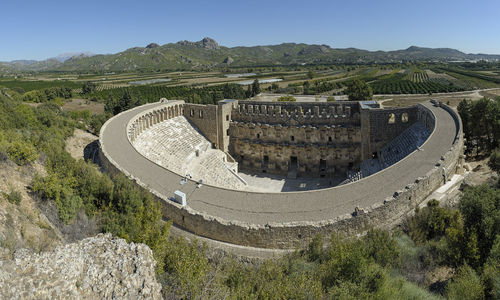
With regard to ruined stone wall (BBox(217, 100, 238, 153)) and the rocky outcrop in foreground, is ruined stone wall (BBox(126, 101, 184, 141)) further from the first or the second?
the rocky outcrop in foreground

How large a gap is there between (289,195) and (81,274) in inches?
455

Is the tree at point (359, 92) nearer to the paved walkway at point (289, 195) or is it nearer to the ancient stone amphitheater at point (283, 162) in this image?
the ancient stone amphitheater at point (283, 162)

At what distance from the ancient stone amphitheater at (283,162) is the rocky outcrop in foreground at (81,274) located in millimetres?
6569

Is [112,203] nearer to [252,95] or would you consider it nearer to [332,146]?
[332,146]

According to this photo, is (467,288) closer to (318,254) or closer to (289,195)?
(318,254)

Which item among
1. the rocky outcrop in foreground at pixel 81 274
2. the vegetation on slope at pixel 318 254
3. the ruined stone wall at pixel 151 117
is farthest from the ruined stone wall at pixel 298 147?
the rocky outcrop in foreground at pixel 81 274

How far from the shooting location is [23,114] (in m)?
26.9

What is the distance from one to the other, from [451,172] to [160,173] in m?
18.7

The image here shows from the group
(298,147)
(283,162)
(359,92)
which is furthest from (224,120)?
(359,92)

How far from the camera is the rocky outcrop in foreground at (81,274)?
20.8ft

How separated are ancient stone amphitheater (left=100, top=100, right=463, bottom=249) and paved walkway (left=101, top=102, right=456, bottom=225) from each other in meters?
0.05

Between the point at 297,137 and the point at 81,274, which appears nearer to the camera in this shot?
the point at 81,274

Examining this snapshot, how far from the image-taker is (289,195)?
664 inches

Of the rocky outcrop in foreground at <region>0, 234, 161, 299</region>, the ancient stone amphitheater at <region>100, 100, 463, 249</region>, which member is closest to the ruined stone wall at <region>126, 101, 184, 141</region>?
the ancient stone amphitheater at <region>100, 100, 463, 249</region>
